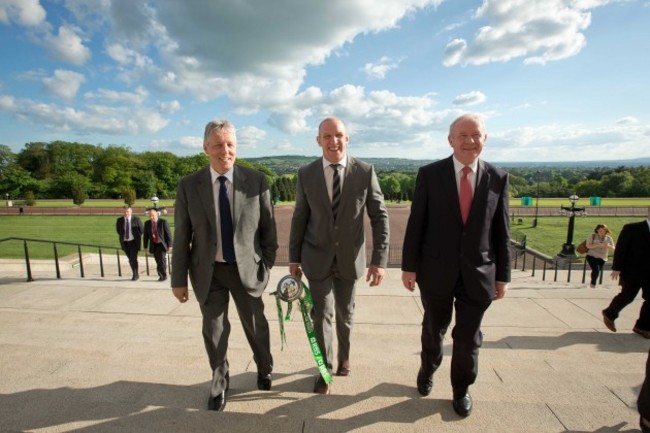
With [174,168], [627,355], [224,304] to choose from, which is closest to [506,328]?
[627,355]

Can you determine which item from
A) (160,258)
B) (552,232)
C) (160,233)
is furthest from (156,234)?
(552,232)

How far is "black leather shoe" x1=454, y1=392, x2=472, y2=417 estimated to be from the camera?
2233 millimetres

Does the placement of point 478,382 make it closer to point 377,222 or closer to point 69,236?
point 377,222

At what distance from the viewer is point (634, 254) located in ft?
14.4

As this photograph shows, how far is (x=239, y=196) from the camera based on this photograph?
272cm

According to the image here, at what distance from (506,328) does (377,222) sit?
3091mm

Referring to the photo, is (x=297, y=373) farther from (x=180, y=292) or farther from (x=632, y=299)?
(x=632, y=299)

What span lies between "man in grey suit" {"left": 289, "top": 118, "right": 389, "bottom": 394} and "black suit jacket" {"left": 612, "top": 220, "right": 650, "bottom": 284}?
3.66m

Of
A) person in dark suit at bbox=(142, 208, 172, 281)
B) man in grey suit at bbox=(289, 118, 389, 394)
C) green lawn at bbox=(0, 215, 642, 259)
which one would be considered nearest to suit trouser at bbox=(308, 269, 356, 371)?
man in grey suit at bbox=(289, 118, 389, 394)

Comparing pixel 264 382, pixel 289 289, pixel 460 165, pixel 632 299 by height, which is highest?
pixel 460 165

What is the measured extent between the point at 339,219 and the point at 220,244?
0.96m

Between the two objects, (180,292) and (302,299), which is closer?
(180,292)

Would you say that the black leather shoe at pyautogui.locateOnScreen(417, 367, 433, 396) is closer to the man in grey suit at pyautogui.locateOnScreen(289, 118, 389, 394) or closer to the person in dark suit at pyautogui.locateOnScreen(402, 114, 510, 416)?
the person in dark suit at pyautogui.locateOnScreen(402, 114, 510, 416)

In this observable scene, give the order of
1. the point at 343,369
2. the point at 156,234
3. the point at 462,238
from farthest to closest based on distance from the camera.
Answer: the point at 156,234 → the point at 343,369 → the point at 462,238
